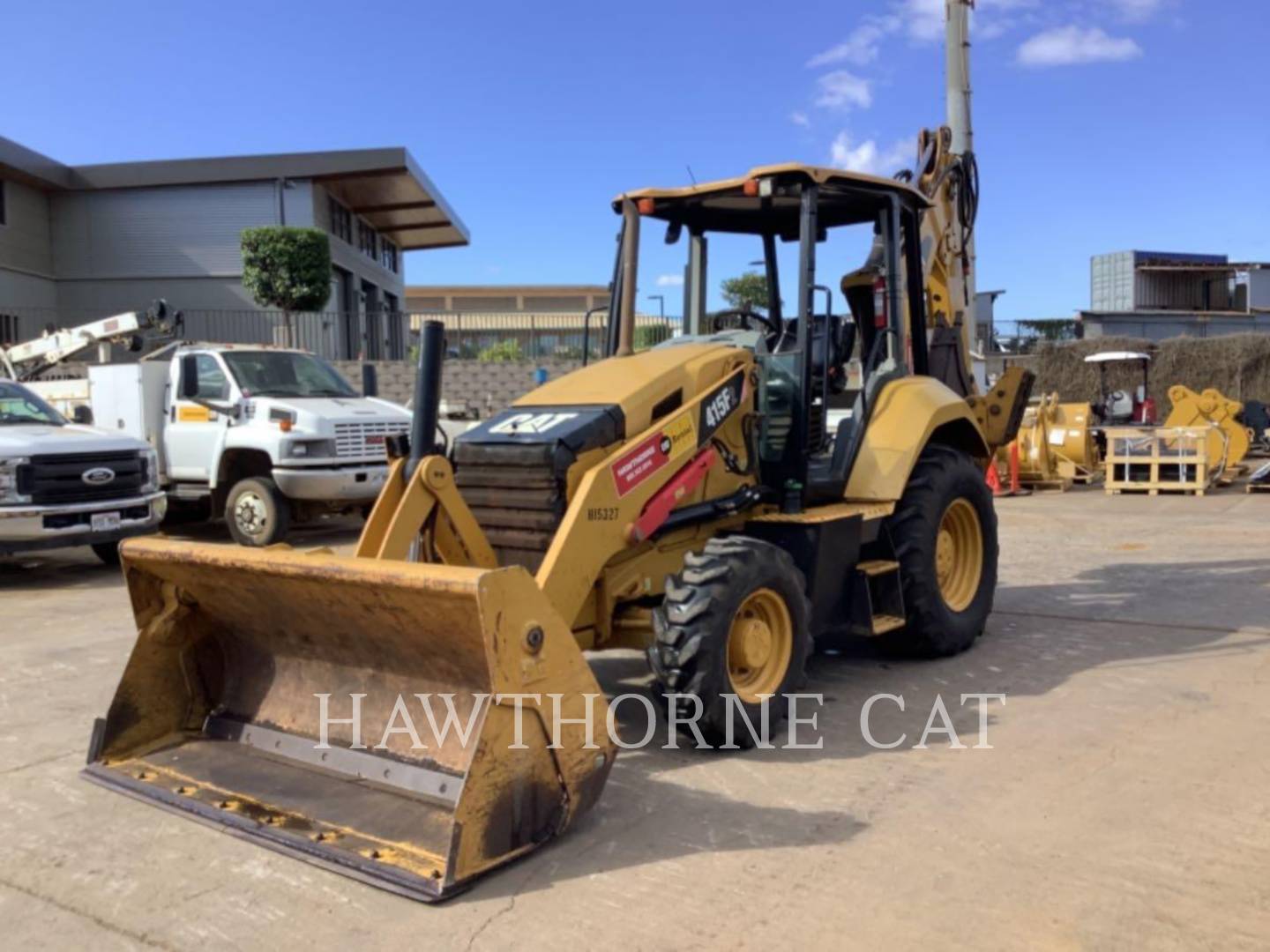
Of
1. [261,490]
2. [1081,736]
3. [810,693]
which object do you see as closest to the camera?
[1081,736]

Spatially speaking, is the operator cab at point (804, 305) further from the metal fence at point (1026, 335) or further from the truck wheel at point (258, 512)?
the metal fence at point (1026, 335)

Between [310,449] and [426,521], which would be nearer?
[426,521]

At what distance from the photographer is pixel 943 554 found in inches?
260

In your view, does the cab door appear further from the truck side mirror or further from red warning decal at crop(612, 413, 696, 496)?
red warning decal at crop(612, 413, 696, 496)

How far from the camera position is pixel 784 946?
3.13 m

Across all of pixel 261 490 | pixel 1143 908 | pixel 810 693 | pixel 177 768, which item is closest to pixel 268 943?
pixel 177 768

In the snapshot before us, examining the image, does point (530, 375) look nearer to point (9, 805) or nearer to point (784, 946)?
point (9, 805)

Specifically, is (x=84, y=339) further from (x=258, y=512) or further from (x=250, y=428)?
(x=258, y=512)

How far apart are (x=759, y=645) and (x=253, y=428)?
26.1 ft

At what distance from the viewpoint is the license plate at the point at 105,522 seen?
9.80 metres

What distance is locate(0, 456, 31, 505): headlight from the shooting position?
9305 mm

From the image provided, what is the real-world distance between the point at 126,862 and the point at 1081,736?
3.97 m

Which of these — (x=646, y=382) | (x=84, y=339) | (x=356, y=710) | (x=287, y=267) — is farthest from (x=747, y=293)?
(x=287, y=267)

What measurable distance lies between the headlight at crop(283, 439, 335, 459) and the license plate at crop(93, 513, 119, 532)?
1.73m
